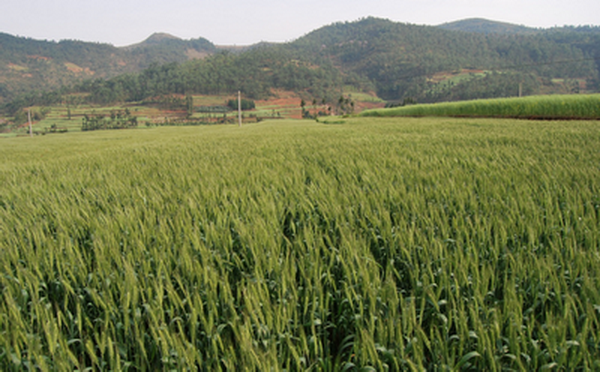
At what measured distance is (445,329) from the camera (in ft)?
3.08

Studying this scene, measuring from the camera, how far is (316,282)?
1.08 metres

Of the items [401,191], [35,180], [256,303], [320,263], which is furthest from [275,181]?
[35,180]

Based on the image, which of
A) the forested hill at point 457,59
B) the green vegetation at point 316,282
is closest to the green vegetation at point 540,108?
the green vegetation at point 316,282

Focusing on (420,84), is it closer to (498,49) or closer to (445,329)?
(498,49)

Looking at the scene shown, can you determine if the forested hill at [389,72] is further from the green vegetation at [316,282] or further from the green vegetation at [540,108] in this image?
the green vegetation at [316,282]

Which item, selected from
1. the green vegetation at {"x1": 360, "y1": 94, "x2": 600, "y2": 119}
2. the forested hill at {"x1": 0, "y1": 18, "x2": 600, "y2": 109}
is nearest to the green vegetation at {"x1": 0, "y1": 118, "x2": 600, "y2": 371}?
the green vegetation at {"x1": 360, "y1": 94, "x2": 600, "y2": 119}

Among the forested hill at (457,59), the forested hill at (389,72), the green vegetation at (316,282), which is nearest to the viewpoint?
the green vegetation at (316,282)

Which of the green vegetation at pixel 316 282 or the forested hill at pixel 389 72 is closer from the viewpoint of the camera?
the green vegetation at pixel 316 282

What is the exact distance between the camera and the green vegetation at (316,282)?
849 mm

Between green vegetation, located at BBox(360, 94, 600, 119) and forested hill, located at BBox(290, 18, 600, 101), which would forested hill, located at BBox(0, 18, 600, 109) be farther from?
green vegetation, located at BBox(360, 94, 600, 119)

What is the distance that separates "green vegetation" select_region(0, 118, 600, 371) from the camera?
0.85m

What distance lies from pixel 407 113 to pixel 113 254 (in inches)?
1442

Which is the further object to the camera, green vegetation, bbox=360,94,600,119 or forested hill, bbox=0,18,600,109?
forested hill, bbox=0,18,600,109

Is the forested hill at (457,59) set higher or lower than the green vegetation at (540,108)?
higher
